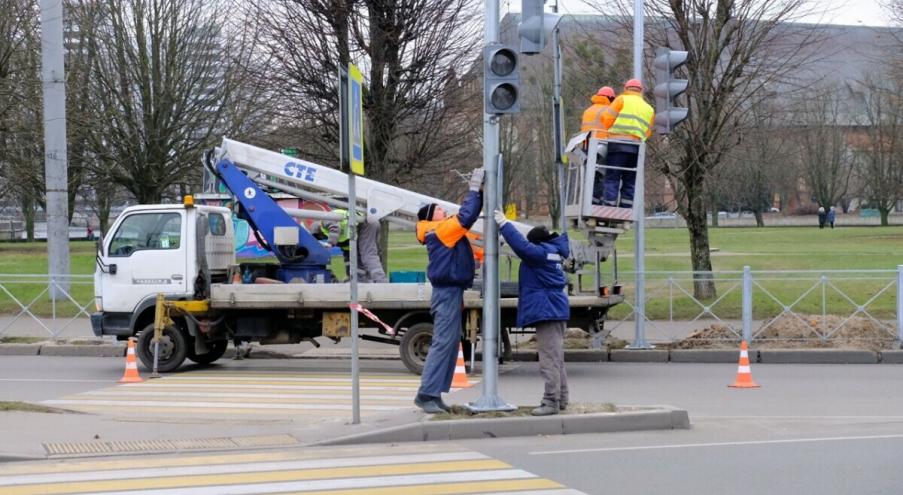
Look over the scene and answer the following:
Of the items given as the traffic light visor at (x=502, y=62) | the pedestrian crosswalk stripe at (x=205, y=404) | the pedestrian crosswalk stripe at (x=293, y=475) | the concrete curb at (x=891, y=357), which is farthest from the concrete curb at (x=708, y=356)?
the pedestrian crosswalk stripe at (x=293, y=475)

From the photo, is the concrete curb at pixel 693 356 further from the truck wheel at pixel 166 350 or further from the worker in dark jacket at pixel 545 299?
the worker in dark jacket at pixel 545 299

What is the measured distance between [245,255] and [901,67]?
22.7m

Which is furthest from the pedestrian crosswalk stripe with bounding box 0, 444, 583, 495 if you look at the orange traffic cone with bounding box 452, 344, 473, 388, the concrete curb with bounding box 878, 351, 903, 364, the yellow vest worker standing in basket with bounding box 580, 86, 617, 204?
the concrete curb with bounding box 878, 351, 903, 364

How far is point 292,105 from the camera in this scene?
23422mm

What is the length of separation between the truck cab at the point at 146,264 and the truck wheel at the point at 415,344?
306cm

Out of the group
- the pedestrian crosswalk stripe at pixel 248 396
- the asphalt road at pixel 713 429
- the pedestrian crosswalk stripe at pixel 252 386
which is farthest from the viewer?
the pedestrian crosswalk stripe at pixel 252 386

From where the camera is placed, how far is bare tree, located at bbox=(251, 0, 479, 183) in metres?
22.5

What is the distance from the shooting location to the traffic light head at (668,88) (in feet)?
54.7

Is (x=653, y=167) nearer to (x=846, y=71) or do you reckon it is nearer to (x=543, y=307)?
(x=543, y=307)

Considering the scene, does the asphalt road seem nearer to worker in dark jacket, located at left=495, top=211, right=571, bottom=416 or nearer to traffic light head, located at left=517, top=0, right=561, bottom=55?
worker in dark jacket, located at left=495, top=211, right=571, bottom=416

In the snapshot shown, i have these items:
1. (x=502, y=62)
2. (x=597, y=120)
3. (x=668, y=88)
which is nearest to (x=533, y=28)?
(x=502, y=62)

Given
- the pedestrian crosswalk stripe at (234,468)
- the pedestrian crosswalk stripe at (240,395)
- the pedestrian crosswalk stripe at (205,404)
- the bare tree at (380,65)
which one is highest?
the bare tree at (380,65)

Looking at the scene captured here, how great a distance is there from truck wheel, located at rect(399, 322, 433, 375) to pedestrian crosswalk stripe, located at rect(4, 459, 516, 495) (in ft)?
22.8

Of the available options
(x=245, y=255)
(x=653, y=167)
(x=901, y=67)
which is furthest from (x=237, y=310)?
(x=901, y=67)
